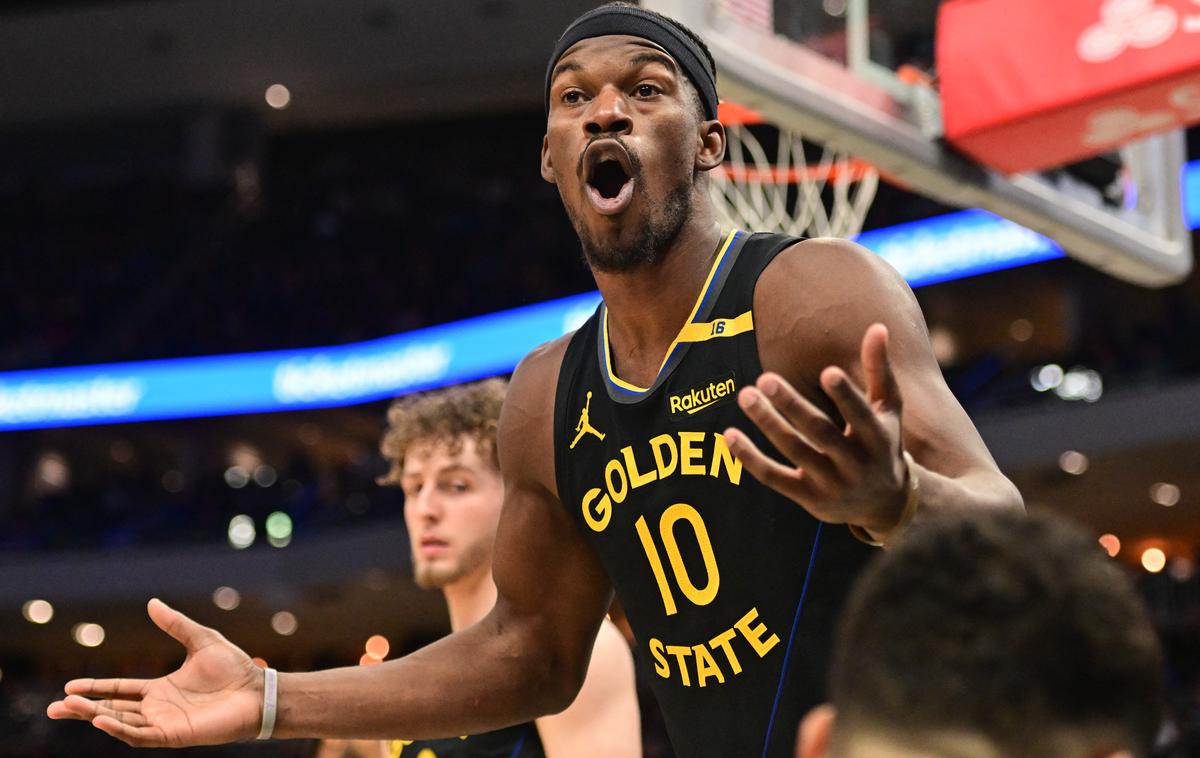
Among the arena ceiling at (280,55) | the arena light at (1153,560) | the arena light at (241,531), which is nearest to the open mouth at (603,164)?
the arena ceiling at (280,55)

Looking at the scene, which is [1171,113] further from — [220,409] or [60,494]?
[60,494]

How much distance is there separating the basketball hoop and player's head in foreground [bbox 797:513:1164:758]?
4780mm

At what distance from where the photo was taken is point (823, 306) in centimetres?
234

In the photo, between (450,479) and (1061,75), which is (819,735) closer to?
(450,479)

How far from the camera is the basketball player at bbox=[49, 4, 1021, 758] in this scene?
2.37 metres

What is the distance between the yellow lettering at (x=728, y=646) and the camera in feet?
7.92

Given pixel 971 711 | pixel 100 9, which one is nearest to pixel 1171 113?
pixel 971 711

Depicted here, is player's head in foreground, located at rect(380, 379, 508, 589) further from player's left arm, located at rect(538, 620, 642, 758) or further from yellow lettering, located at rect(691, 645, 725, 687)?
yellow lettering, located at rect(691, 645, 725, 687)

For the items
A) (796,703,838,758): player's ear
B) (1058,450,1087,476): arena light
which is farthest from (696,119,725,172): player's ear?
(1058,450,1087,476): arena light

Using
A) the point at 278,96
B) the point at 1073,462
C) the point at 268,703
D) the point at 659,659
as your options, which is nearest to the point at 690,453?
the point at 659,659

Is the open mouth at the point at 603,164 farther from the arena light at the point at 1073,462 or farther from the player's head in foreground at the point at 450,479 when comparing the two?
the arena light at the point at 1073,462

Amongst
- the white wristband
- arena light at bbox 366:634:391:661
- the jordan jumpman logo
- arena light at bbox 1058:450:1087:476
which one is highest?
arena light at bbox 366:634:391:661

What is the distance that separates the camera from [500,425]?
2928mm

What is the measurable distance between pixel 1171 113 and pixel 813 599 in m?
3.62
